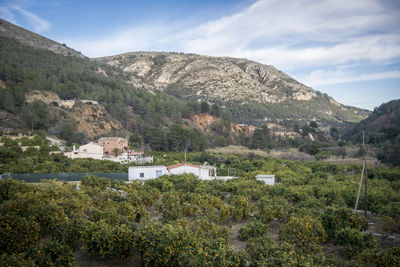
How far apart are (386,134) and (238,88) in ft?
193

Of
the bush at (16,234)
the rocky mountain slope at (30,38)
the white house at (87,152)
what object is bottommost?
the bush at (16,234)

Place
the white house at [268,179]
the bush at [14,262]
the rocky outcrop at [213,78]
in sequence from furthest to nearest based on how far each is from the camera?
1. the rocky outcrop at [213,78]
2. the white house at [268,179]
3. the bush at [14,262]

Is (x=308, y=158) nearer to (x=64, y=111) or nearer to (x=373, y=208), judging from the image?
(x=373, y=208)

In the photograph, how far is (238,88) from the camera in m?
100

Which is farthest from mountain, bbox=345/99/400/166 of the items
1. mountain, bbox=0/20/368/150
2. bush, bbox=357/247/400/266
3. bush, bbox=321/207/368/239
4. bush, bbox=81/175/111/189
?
bush, bbox=81/175/111/189

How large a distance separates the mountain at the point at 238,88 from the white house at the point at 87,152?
4588 cm

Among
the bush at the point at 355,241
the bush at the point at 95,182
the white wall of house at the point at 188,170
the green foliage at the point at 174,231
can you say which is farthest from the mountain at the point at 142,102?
the bush at the point at 355,241

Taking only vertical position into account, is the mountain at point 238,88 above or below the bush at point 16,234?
above

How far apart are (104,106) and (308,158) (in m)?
37.8

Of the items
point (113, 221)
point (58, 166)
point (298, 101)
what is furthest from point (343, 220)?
point (298, 101)

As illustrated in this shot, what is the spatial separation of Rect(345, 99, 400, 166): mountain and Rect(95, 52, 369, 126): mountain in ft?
65.4

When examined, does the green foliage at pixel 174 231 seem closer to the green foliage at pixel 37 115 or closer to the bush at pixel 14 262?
the bush at pixel 14 262

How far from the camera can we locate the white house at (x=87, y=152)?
33828 mm

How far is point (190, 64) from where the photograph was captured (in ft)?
385
